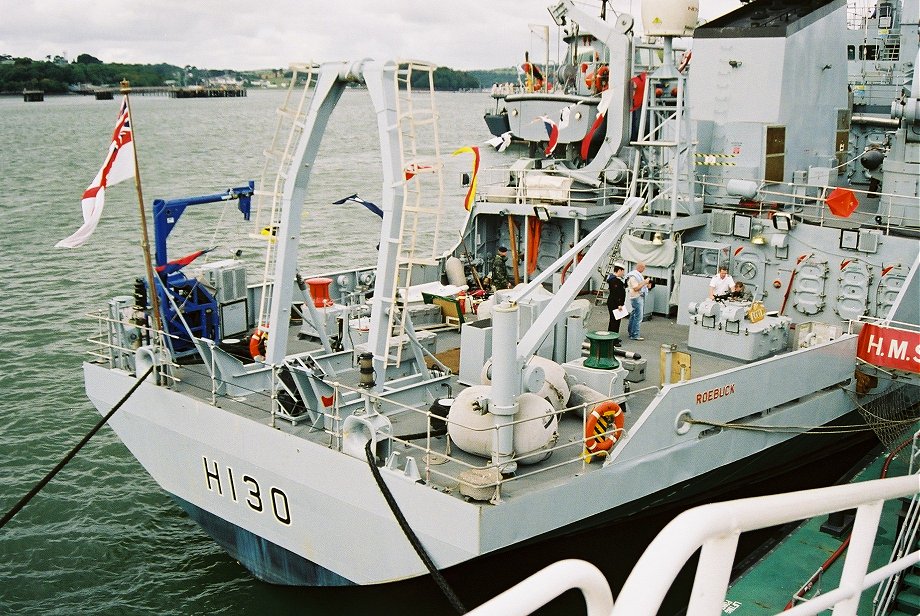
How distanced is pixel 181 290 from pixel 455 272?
235 inches

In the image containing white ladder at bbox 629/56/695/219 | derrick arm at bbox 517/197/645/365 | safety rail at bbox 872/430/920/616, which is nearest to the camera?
safety rail at bbox 872/430/920/616

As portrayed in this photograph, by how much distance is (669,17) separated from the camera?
15.7 meters

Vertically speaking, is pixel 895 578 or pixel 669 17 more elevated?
pixel 669 17

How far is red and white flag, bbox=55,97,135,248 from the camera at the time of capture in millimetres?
10336

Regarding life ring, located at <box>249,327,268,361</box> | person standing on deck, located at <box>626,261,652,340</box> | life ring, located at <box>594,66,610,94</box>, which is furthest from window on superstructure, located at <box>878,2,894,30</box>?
life ring, located at <box>249,327,268,361</box>

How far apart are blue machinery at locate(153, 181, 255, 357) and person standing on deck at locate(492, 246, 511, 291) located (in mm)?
5695

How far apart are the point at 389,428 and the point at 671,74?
988 cm

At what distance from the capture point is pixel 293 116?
34.6 feet

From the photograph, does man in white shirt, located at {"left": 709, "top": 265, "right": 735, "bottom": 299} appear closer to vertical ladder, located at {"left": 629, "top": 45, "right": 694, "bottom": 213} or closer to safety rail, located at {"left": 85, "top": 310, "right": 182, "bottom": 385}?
vertical ladder, located at {"left": 629, "top": 45, "right": 694, "bottom": 213}

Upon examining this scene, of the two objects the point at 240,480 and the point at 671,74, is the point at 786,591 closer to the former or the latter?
the point at 240,480

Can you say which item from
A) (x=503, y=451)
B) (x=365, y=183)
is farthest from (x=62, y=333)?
(x=365, y=183)

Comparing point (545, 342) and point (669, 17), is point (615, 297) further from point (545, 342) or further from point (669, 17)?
point (669, 17)

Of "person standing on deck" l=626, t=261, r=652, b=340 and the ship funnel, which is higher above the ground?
the ship funnel

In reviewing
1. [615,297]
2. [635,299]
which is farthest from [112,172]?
[635,299]
